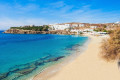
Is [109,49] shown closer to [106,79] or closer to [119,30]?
[119,30]

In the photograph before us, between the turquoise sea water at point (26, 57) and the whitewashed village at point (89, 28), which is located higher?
the whitewashed village at point (89, 28)

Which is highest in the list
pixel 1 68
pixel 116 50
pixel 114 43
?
pixel 114 43

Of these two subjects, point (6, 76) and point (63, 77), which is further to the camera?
point (6, 76)

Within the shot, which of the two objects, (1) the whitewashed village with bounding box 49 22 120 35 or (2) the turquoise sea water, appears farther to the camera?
(1) the whitewashed village with bounding box 49 22 120 35

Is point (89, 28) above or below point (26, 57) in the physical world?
above

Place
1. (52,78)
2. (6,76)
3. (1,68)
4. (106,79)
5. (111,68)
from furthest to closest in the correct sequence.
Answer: (1,68), (111,68), (6,76), (52,78), (106,79)

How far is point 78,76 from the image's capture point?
9.20 meters

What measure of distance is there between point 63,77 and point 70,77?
631 millimetres

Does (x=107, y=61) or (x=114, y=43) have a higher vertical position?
(x=114, y=43)

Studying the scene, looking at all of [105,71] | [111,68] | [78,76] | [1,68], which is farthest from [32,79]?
[111,68]

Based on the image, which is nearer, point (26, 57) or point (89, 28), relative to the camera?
point (26, 57)

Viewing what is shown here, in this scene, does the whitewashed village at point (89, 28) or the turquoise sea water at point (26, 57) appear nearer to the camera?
the turquoise sea water at point (26, 57)

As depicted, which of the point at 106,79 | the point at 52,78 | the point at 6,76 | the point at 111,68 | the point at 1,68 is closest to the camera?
the point at 106,79

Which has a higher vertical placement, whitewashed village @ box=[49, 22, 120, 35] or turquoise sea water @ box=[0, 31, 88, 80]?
whitewashed village @ box=[49, 22, 120, 35]
